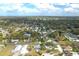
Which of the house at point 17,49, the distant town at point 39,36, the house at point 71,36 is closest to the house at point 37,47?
the distant town at point 39,36

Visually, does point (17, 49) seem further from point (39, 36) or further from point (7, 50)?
point (39, 36)

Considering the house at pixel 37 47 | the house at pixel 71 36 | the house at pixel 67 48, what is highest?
the house at pixel 71 36

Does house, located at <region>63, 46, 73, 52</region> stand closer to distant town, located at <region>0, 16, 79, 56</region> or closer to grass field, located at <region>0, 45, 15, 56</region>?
distant town, located at <region>0, 16, 79, 56</region>

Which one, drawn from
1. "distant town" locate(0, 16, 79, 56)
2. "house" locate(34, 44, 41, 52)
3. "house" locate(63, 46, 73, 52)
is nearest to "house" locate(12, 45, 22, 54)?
"distant town" locate(0, 16, 79, 56)

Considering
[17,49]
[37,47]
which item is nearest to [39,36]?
[37,47]

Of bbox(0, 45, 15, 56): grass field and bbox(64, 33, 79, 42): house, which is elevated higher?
bbox(64, 33, 79, 42): house

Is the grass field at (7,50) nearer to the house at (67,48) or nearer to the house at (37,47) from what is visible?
the house at (37,47)

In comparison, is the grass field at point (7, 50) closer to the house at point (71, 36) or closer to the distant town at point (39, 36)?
the distant town at point (39, 36)

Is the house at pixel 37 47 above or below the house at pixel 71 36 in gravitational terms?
below

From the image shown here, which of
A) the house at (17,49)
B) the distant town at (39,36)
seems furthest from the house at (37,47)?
the house at (17,49)
